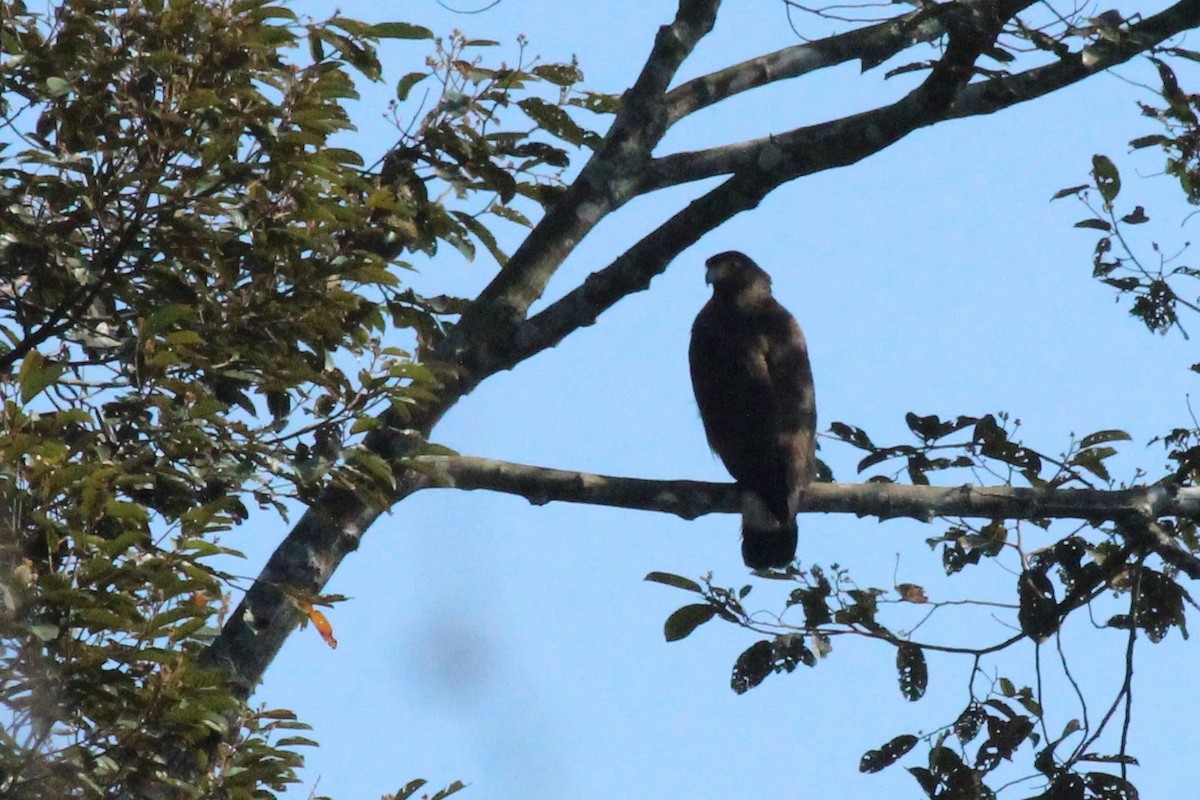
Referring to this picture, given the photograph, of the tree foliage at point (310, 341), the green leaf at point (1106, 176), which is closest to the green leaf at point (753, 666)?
the tree foliage at point (310, 341)

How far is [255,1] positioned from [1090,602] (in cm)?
281

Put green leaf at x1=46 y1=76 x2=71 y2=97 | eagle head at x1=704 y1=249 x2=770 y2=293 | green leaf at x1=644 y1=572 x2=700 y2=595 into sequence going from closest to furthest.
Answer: green leaf at x1=46 y1=76 x2=71 y2=97 → green leaf at x1=644 y1=572 x2=700 y2=595 → eagle head at x1=704 y1=249 x2=770 y2=293

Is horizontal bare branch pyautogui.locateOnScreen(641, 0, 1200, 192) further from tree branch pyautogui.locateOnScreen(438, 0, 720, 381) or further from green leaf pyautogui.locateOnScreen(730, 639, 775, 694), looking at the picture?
green leaf pyautogui.locateOnScreen(730, 639, 775, 694)

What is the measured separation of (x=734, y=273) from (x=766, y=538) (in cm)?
193

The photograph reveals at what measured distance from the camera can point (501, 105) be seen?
412cm

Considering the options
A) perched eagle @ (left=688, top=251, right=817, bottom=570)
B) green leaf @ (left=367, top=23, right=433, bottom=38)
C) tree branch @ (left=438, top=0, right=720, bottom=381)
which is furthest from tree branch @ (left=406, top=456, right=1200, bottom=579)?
green leaf @ (left=367, top=23, right=433, bottom=38)

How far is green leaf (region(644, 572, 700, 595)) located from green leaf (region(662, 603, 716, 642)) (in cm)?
5

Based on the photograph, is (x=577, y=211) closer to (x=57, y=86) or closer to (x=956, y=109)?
(x=956, y=109)

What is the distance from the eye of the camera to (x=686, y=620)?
4.15 m

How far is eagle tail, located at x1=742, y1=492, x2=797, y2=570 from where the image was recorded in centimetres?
528

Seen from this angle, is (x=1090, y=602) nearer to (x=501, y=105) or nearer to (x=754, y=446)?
(x=754, y=446)

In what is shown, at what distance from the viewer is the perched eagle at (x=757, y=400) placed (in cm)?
531

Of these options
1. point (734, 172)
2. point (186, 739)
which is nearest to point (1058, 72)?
point (734, 172)

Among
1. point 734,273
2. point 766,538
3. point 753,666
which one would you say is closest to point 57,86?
point 753,666
